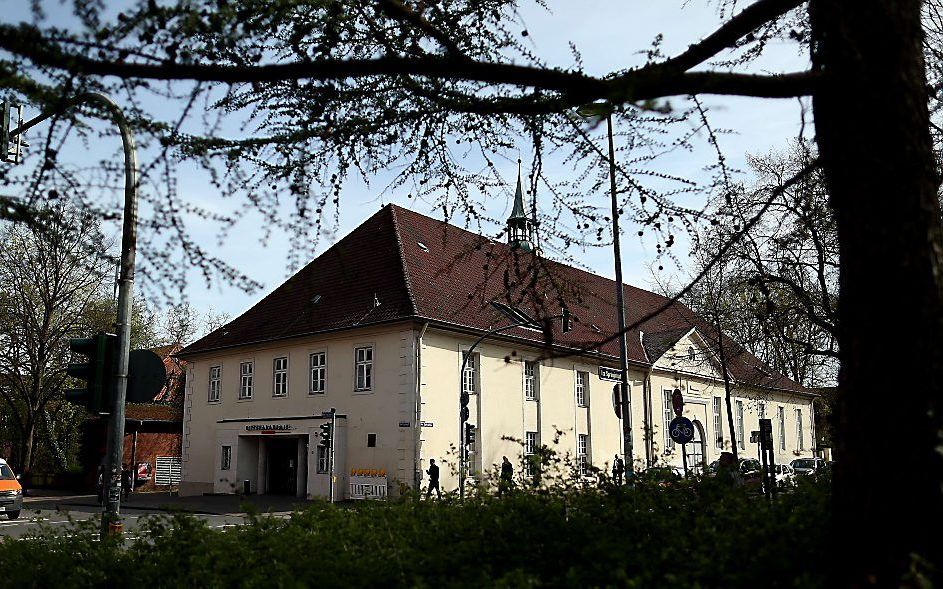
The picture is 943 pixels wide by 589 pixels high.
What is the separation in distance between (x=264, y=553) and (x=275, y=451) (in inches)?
1239

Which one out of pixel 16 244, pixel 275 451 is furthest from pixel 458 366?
pixel 16 244

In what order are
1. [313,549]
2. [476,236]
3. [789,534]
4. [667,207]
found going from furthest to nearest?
[476,236]
[667,207]
[313,549]
[789,534]

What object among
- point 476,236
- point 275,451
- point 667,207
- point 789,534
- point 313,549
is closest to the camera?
point 789,534

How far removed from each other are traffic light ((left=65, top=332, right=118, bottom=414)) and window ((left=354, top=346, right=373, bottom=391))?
22.8m

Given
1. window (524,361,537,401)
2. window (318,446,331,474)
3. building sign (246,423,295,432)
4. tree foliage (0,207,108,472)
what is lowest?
window (318,446,331,474)

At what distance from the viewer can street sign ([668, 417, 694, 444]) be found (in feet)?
63.4

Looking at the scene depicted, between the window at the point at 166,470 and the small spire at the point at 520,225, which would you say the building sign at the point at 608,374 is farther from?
the window at the point at 166,470

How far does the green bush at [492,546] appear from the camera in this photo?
416 centimetres

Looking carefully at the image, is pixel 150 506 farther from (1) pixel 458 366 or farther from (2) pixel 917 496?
(2) pixel 917 496

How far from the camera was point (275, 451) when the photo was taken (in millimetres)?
36156

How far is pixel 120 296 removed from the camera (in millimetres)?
8930

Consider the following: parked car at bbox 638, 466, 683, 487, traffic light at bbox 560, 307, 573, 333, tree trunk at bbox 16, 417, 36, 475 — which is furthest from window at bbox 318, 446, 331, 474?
parked car at bbox 638, 466, 683, 487

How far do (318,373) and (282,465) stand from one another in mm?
4514

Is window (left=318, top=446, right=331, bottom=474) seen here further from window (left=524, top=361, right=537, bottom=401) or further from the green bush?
the green bush
